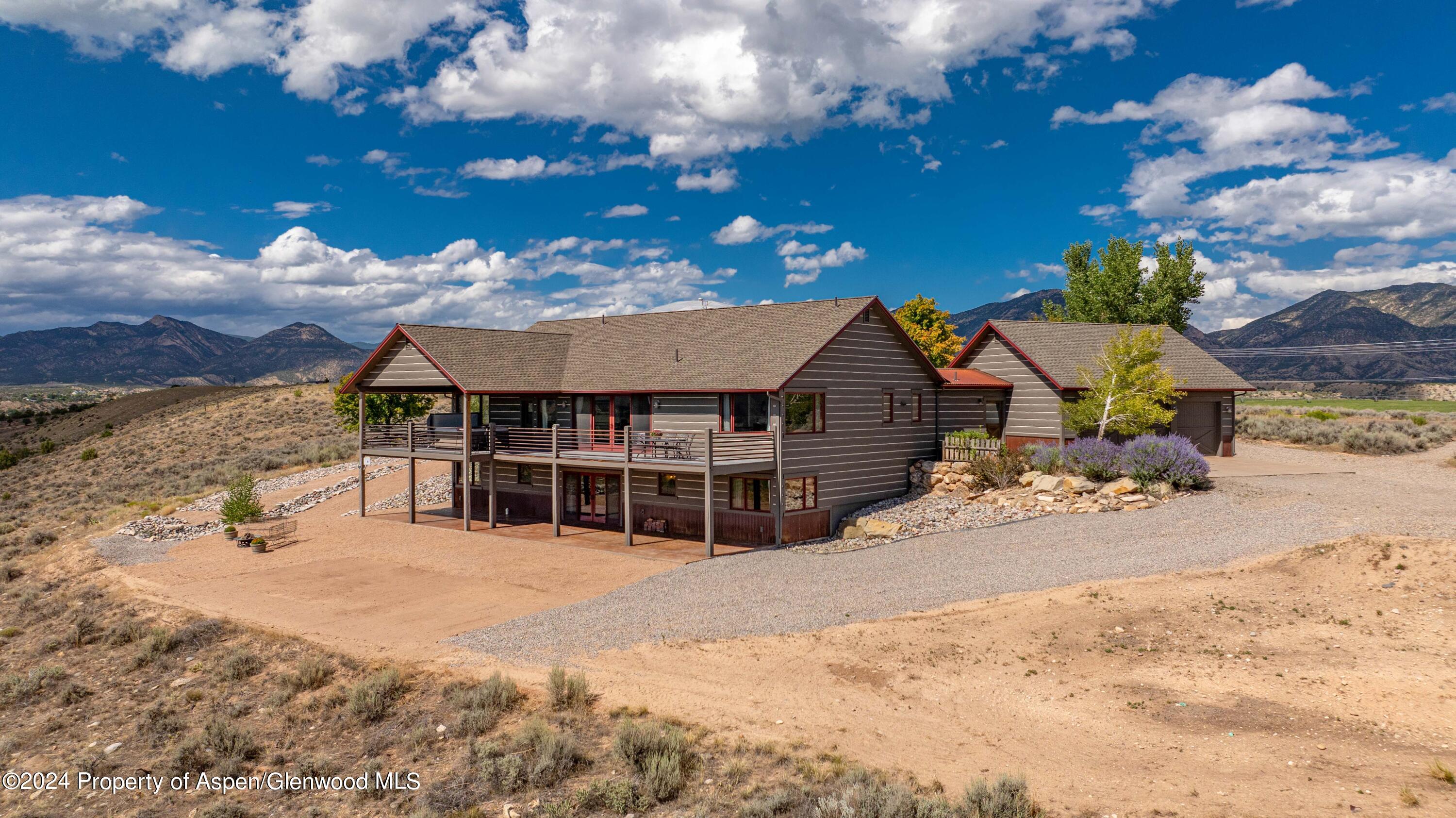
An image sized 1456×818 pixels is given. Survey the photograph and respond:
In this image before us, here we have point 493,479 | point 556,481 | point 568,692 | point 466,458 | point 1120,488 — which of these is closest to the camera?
point 568,692

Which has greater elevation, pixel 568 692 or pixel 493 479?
pixel 493 479

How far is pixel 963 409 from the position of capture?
29797 mm

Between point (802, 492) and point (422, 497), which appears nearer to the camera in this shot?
point (802, 492)

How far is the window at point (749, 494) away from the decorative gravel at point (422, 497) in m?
13.4

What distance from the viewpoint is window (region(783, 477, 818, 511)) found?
2362cm

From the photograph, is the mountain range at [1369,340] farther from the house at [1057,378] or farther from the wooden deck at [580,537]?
the wooden deck at [580,537]

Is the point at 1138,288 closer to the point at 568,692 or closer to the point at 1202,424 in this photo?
the point at 1202,424

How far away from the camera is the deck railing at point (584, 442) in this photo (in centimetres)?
2284

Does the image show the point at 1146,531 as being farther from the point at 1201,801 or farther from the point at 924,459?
the point at 1201,801

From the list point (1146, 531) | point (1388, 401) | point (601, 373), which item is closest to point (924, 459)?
point (1146, 531)

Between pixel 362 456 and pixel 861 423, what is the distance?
62.0 feet

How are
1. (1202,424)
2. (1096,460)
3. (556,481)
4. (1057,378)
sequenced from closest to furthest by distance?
(1096,460), (556,481), (1057,378), (1202,424)

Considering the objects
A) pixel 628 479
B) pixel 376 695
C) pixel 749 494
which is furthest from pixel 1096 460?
pixel 376 695

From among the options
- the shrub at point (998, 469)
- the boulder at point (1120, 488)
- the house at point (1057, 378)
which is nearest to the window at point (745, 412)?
the shrub at point (998, 469)
